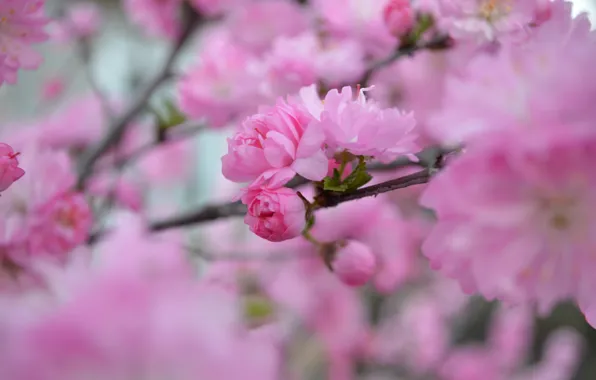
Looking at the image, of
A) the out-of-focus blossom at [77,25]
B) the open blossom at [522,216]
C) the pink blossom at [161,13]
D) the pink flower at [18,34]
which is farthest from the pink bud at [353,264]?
the out-of-focus blossom at [77,25]

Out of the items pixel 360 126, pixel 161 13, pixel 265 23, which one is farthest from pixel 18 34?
pixel 161 13

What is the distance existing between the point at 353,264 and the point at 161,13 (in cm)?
54

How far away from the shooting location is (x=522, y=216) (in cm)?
20

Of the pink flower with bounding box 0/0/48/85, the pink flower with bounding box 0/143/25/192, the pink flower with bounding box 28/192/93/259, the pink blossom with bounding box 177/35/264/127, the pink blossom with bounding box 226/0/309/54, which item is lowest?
the pink flower with bounding box 28/192/93/259

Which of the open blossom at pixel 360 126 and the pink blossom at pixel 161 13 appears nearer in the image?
the open blossom at pixel 360 126

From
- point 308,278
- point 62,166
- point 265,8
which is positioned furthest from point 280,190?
point 308,278

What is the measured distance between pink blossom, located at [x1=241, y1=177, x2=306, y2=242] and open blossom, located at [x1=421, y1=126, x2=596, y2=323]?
0.06m

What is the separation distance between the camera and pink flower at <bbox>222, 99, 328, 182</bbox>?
233mm

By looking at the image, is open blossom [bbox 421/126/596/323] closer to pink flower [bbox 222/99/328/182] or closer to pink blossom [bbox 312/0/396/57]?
pink flower [bbox 222/99/328/182]

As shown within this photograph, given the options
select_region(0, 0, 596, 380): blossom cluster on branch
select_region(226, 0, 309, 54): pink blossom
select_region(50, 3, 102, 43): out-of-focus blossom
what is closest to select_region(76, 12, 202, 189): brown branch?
select_region(0, 0, 596, 380): blossom cluster on branch

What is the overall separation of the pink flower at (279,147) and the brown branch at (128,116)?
33 cm

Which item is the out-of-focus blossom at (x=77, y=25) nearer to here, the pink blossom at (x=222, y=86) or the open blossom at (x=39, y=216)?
the pink blossom at (x=222, y=86)

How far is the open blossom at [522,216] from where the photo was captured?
0.18 meters

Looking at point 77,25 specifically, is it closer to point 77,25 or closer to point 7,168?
point 77,25
